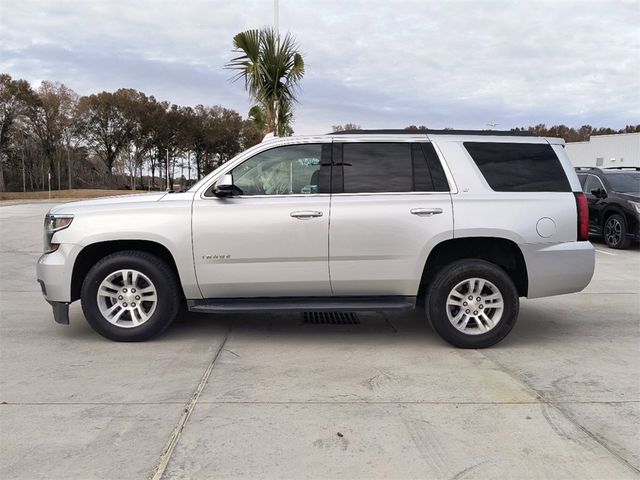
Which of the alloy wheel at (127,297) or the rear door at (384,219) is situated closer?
the rear door at (384,219)

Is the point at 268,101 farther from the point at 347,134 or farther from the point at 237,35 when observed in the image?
the point at 347,134

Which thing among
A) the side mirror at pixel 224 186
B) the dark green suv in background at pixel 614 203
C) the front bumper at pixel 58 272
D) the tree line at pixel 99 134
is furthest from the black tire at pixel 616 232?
the tree line at pixel 99 134

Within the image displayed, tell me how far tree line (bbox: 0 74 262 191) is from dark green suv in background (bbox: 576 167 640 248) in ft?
158

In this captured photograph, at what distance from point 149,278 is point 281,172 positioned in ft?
5.28

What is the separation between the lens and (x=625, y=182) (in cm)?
1245

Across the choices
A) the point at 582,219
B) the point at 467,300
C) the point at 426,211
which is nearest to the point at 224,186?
the point at 426,211

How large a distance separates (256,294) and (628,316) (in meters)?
4.55

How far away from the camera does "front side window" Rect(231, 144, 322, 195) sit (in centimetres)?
510

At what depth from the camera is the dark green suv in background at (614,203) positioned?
448 inches

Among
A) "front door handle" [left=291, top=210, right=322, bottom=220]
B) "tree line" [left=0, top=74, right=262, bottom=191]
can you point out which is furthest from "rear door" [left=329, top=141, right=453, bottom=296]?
"tree line" [left=0, top=74, right=262, bottom=191]

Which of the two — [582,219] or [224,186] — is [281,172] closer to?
[224,186]

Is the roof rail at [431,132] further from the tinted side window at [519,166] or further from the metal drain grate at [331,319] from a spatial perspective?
the metal drain grate at [331,319]

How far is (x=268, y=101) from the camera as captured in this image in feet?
41.1

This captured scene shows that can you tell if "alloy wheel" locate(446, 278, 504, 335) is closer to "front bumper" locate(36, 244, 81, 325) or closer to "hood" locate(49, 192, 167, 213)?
"hood" locate(49, 192, 167, 213)
